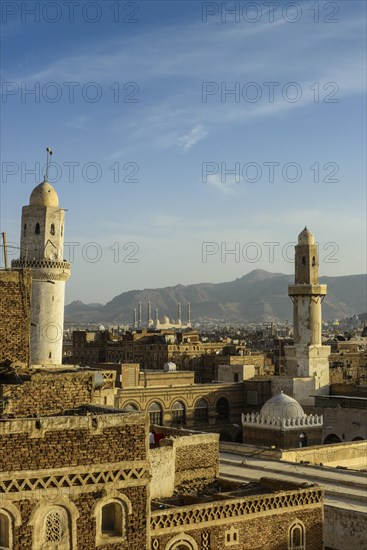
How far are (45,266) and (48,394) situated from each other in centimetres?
1829

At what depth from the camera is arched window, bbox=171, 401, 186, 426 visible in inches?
1995

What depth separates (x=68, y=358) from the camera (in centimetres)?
8519

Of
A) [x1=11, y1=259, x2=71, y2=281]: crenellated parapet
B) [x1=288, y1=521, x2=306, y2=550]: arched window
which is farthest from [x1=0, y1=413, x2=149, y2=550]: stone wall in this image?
[x1=11, y1=259, x2=71, y2=281]: crenellated parapet

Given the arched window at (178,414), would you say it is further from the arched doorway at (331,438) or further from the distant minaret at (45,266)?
the distant minaret at (45,266)

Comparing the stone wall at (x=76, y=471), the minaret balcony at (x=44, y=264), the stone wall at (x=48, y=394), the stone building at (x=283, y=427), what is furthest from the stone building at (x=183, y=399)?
the stone wall at (x=76, y=471)

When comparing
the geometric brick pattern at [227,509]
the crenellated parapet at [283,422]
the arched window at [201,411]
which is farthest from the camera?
the arched window at [201,411]

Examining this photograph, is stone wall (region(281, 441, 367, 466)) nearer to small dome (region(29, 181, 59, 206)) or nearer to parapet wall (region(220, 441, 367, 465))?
parapet wall (region(220, 441, 367, 465))

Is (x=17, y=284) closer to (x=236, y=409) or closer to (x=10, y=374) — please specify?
(x=10, y=374)

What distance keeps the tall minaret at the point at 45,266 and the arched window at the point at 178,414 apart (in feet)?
66.0

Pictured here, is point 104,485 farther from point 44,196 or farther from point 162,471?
point 44,196

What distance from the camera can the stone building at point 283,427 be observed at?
37844mm

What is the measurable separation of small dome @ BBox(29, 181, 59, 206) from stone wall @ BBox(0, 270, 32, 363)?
17958mm

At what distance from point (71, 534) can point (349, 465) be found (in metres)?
26.0

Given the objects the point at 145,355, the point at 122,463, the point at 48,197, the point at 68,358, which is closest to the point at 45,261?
the point at 48,197
